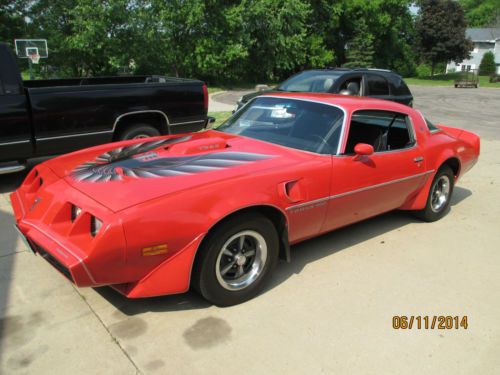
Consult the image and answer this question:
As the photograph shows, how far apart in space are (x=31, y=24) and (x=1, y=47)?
880 inches

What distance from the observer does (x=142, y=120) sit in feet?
23.2

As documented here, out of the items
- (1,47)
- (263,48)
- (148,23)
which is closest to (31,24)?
(148,23)

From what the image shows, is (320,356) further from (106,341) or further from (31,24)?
(31,24)

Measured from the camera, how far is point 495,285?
12.5 ft

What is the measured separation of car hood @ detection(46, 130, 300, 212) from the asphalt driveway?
886mm

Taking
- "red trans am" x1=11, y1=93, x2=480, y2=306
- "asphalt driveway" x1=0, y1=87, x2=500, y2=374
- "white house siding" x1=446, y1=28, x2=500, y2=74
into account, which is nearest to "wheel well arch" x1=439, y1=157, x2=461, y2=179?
"red trans am" x1=11, y1=93, x2=480, y2=306

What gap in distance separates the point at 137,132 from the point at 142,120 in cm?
27

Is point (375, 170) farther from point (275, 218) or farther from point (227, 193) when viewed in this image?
point (227, 193)

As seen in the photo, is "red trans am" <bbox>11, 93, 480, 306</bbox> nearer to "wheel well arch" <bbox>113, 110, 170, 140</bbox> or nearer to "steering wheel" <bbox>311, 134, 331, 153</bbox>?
"steering wheel" <bbox>311, 134, 331, 153</bbox>

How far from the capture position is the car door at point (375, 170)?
3.88m

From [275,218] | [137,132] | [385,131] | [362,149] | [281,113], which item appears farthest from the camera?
[137,132]

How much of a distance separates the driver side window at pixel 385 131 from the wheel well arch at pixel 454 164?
0.66m

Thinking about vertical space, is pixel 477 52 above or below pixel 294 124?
above
